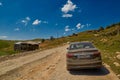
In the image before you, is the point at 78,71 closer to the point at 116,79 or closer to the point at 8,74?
the point at 116,79

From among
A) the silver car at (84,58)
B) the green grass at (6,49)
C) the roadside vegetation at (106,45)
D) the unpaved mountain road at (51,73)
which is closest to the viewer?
the unpaved mountain road at (51,73)

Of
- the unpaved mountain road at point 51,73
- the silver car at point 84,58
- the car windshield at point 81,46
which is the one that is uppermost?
the car windshield at point 81,46

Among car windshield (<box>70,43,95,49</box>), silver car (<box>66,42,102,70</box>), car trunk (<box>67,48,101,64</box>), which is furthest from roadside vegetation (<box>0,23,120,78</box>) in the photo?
car windshield (<box>70,43,95,49</box>)

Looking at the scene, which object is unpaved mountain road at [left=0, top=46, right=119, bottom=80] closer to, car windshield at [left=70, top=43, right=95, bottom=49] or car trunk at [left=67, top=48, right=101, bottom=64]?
car trunk at [left=67, top=48, right=101, bottom=64]

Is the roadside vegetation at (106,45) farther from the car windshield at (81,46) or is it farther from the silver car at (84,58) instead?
the car windshield at (81,46)

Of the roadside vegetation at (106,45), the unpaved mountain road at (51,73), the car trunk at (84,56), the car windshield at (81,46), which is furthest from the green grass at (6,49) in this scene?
the car trunk at (84,56)

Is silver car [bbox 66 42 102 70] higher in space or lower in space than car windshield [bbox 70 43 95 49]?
lower

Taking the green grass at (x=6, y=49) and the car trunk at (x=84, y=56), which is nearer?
the car trunk at (x=84, y=56)

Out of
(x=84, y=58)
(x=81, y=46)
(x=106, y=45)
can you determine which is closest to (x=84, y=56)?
(x=84, y=58)

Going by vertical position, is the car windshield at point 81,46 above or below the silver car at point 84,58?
above

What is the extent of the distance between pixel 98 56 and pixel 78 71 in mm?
1819

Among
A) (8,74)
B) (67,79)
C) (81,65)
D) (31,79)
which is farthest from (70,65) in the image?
(8,74)

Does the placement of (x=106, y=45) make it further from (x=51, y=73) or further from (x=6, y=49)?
(x=6, y=49)

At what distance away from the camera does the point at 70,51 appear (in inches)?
499
